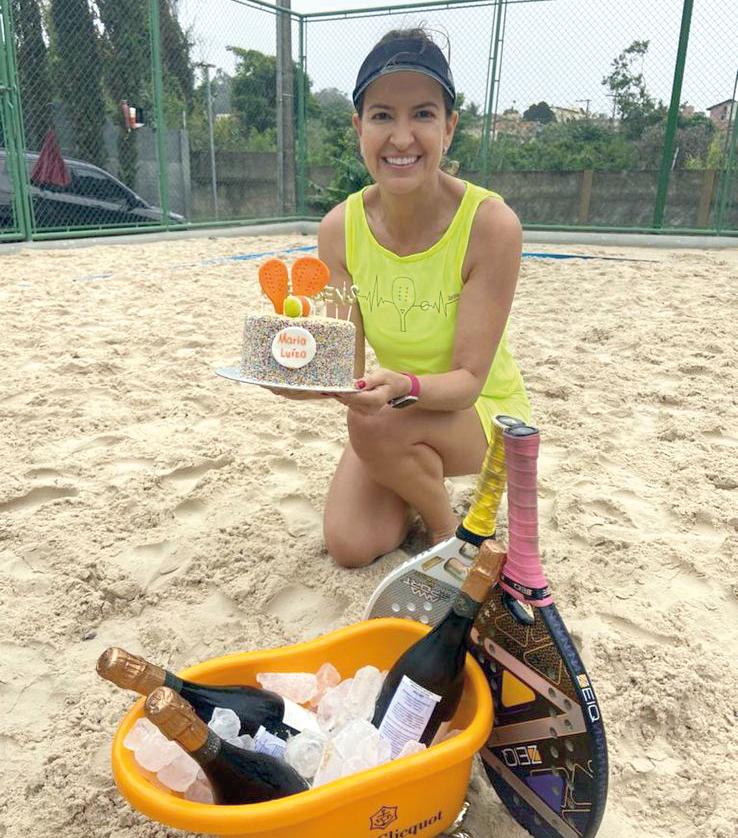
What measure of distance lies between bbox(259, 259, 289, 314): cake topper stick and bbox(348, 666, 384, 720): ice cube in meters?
0.77

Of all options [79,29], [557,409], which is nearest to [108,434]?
[557,409]

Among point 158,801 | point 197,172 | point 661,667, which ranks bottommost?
point 661,667

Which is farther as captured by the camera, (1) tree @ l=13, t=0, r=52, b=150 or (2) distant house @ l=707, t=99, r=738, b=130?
(2) distant house @ l=707, t=99, r=738, b=130

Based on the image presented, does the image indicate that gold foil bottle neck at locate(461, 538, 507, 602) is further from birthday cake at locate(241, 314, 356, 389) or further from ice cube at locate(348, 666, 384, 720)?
birthday cake at locate(241, 314, 356, 389)

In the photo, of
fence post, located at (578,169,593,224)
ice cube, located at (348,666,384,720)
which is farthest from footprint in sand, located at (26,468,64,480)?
fence post, located at (578,169,593,224)

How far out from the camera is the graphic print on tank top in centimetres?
193

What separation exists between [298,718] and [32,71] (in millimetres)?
7940

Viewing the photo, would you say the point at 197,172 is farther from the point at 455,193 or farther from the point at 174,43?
the point at 455,193

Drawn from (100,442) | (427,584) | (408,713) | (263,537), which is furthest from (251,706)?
(100,442)

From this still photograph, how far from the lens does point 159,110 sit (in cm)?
784

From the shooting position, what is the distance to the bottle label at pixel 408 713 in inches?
46.8

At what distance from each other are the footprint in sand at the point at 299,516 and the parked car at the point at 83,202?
5.94 metres

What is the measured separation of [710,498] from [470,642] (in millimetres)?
1398

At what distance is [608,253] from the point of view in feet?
24.6
